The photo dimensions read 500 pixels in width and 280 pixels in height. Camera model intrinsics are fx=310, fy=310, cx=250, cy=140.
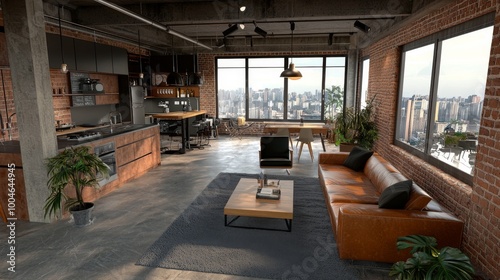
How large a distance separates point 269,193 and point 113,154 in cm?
313

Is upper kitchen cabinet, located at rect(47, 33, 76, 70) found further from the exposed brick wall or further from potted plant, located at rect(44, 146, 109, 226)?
the exposed brick wall

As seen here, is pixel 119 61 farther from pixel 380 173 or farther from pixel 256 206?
pixel 380 173

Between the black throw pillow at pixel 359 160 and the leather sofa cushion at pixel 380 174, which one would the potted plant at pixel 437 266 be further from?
the black throw pillow at pixel 359 160

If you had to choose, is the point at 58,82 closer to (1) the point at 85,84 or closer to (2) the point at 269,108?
(1) the point at 85,84

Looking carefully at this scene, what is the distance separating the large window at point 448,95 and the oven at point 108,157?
17.4 ft

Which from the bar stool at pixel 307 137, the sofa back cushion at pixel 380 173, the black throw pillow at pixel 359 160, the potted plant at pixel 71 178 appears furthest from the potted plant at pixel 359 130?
the potted plant at pixel 71 178

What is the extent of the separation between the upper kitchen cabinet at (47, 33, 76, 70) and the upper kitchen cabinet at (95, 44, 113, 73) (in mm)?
885

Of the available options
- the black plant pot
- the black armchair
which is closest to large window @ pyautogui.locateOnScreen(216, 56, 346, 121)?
the black armchair

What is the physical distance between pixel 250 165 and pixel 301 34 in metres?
4.99

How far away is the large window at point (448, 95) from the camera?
3.90 metres

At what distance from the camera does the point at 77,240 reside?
12.4 feet

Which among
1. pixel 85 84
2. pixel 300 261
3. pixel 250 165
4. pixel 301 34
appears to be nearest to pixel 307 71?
pixel 301 34

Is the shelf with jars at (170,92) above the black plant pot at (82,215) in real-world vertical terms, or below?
above

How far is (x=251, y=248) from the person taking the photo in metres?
3.58
